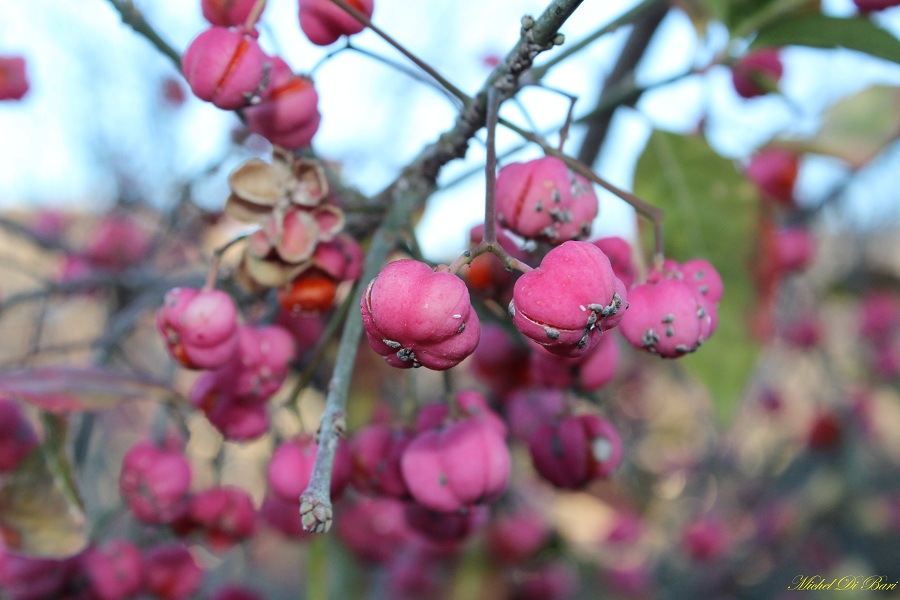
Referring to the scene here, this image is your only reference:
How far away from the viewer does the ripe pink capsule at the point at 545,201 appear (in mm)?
678

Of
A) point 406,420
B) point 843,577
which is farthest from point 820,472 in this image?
point 406,420

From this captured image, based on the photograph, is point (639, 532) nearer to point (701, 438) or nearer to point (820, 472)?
point (820, 472)

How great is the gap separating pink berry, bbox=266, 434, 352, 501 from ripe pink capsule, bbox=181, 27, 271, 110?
0.40m

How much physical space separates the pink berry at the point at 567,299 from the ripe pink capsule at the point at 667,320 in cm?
13

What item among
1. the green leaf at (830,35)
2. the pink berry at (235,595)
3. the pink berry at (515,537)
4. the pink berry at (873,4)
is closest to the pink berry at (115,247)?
the pink berry at (235,595)

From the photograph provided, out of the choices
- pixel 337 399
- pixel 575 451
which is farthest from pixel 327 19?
pixel 575 451

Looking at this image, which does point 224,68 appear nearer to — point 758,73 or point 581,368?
point 581,368

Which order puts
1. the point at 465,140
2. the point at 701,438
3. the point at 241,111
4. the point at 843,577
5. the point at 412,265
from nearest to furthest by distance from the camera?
1. the point at 412,265
2. the point at 465,140
3. the point at 241,111
4. the point at 843,577
5. the point at 701,438

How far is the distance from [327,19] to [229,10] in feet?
0.38

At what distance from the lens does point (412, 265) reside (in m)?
0.55

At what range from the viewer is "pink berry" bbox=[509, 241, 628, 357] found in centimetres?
55

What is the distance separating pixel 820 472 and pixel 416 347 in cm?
265

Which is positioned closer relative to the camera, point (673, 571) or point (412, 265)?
point (412, 265)

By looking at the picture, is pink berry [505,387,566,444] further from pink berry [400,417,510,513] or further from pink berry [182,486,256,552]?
pink berry [182,486,256,552]
